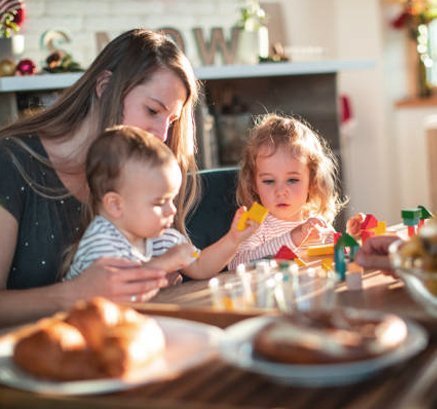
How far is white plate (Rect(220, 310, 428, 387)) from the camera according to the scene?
0.94 m

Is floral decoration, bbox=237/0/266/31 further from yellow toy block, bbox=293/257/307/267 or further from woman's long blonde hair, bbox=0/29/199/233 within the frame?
yellow toy block, bbox=293/257/307/267

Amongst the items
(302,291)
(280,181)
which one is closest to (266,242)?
(280,181)

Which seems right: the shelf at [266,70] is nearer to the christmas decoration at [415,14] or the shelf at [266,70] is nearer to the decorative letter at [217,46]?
the decorative letter at [217,46]

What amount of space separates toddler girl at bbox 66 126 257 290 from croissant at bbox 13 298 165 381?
43 centimetres

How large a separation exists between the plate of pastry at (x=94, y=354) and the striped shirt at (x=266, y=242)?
1.05 m

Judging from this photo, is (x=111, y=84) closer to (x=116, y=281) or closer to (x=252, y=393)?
(x=116, y=281)

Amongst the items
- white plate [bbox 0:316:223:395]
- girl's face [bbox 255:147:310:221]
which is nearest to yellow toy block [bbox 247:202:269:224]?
white plate [bbox 0:316:223:395]

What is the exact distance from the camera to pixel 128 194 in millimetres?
1557

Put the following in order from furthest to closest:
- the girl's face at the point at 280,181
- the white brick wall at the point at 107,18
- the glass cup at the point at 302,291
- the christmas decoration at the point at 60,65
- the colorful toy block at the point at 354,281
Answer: the white brick wall at the point at 107,18, the christmas decoration at the point at 60,65, the girl's face at the point at 280,181, the colorful toy block at the point at 354,281, the glass cup at the point at 302,291

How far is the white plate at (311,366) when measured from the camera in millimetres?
935

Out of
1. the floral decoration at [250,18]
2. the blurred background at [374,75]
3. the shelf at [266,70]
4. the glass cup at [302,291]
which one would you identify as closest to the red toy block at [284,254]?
the glass cup at [302,291]

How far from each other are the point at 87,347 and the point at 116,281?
361 mm

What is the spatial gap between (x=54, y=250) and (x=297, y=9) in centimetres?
443

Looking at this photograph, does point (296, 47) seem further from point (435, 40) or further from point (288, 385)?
point (288, 385)
